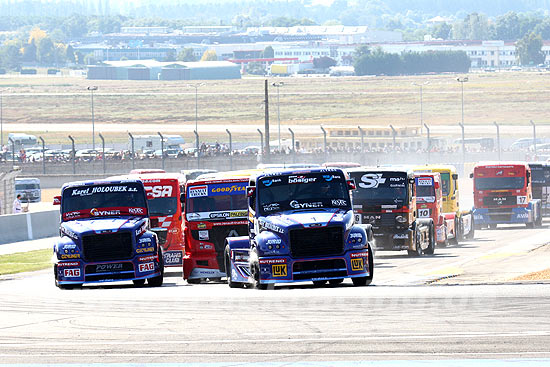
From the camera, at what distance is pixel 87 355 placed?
13141 mm

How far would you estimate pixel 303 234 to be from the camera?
20047 millimetres

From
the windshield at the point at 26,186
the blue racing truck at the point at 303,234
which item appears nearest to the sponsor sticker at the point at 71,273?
the blue racing truck at the point at 303,234

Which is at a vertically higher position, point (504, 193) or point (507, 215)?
point (504, 193)

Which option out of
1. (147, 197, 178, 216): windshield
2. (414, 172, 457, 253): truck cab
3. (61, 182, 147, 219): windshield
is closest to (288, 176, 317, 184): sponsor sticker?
(61, 182, 147, 219): windshield

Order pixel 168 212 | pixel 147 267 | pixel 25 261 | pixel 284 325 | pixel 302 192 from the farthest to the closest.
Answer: pixel 25 261 → pixel 168 212 → pixel 147 267 → pixel 302 192 → pixel 284 325

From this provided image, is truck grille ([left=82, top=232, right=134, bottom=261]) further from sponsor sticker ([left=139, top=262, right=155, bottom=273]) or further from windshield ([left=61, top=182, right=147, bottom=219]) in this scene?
windshield ([left=61, top=182, right=147, bottom=219])

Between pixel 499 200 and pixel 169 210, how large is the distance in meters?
22.7

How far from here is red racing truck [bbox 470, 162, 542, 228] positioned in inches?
1837

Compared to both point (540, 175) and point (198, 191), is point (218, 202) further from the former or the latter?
point (540, 175)

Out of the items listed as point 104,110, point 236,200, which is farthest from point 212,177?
point 104,110

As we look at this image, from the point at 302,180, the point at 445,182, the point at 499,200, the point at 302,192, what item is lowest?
the point at 499,200

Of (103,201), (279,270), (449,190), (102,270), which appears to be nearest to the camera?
(279,270)

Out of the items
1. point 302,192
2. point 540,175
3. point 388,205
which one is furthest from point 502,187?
point 302,192

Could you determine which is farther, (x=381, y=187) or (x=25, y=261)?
(x=25, y=261)
